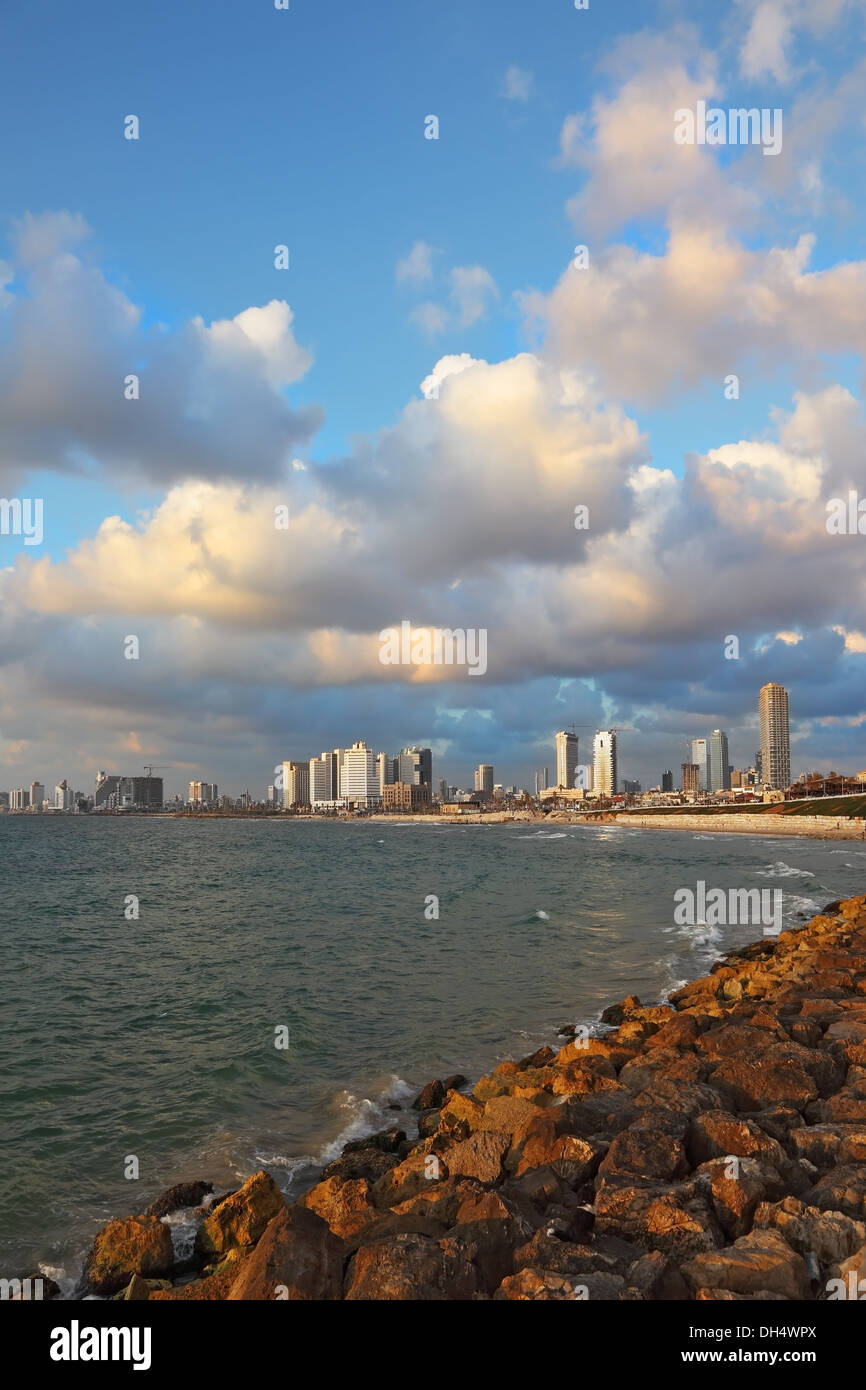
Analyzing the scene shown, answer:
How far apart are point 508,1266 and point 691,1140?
3398mm

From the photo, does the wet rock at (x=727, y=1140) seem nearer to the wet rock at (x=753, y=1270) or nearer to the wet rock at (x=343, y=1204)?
the wet rock at (x=753, y=1270)

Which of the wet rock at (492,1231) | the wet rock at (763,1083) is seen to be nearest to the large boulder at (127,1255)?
the wet rock at (492,1231)

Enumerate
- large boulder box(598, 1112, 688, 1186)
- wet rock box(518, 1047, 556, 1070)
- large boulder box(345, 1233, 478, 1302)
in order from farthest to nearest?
wet rock box(518, 1047, 556, 1070), large boulder box(598, 1112, 688, 1186), large boulder box(345, 1233, 478, 1302)

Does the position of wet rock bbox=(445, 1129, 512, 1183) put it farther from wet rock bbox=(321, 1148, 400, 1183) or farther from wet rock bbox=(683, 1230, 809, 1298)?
wet rock bbox=(683, 1230, 809, 1298)

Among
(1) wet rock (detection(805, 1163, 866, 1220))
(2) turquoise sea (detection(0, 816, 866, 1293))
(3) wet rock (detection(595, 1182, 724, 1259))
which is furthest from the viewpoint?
(2) turquoise sea (detection(0, 816, 866, 1293))

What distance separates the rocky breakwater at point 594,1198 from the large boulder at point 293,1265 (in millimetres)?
19

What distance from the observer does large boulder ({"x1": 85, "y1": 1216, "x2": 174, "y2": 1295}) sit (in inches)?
366

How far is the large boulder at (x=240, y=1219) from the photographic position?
31.9ft

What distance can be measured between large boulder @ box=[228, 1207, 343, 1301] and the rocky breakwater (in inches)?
0.7

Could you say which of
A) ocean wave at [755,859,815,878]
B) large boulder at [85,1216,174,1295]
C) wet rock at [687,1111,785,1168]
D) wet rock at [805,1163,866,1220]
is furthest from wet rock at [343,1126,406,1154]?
ocean wave at [755,859,815,878]

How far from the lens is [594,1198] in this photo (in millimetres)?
8867

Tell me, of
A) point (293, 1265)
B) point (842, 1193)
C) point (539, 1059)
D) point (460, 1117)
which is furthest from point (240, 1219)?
point (539, 1059)

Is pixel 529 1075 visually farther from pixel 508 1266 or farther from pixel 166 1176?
pixel 508 1266

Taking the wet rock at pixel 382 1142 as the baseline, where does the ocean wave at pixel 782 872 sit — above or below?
below
